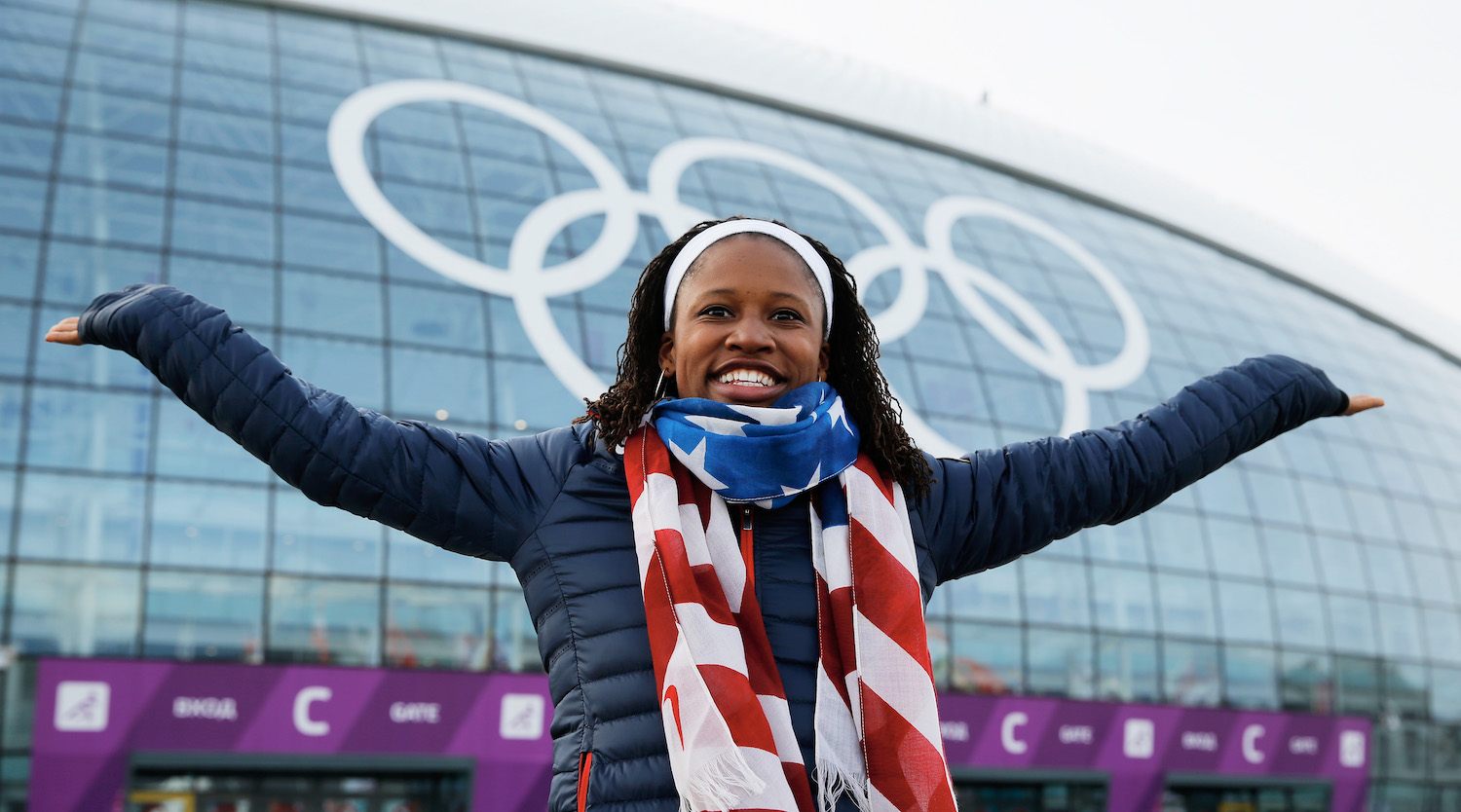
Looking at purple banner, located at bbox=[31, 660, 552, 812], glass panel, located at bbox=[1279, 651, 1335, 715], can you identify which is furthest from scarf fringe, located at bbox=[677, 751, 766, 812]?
glass panel, located at bbox=[1279, 651, 1335, 715]

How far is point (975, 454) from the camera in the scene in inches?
99.3

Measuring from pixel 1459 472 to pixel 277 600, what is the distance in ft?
84.9

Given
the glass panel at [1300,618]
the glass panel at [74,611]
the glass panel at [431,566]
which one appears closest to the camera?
the glass panel at [74,611]

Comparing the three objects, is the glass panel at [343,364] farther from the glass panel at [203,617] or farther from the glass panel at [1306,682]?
the glass panel at [1306,682]

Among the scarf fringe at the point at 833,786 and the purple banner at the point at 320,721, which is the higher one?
the purple banner at the point at 320,721

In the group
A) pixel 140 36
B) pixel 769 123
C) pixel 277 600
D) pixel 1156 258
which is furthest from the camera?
pixel 1156 258

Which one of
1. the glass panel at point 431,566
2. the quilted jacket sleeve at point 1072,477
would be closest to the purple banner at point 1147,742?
the glass panel at point 431,566

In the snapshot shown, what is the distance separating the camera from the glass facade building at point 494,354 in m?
15.3

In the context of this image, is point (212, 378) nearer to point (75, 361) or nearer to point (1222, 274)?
point (75, 361)

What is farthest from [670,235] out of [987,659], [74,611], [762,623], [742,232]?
[762,623]

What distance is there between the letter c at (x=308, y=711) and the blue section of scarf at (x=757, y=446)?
1399cm

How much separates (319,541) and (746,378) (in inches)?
577

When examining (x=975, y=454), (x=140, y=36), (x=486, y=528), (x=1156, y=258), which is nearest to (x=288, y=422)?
(x=486, y=528)

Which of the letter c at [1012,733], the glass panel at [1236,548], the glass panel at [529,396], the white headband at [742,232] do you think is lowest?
the white headband at [742,232]
